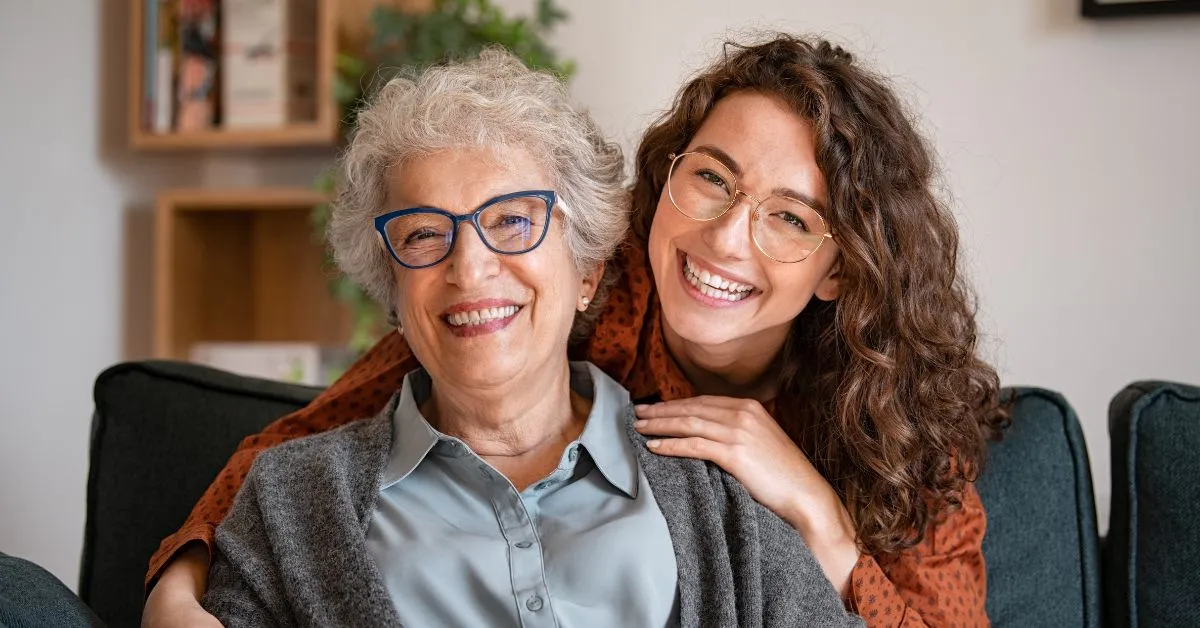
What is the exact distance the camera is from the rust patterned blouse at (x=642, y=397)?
1.54 meters

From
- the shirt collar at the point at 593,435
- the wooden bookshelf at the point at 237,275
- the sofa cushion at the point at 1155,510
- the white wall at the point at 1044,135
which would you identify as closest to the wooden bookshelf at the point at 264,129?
the wooden bookshelf at the point at 237,275

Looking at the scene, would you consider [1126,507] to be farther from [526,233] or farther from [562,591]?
[526,233]

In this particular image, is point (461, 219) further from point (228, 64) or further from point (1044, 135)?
point (228, 64)

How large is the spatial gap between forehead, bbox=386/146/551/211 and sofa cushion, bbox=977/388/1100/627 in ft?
2.85

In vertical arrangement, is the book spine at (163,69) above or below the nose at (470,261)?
above

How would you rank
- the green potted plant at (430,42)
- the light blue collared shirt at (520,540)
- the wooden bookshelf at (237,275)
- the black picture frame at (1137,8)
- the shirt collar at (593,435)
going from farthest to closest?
1. the wooden bookshelf at (237,275)
2. the green potted plant at (430,42)
3. the black picture frame at (1137,8)
4. the shirt collar at (593,435)
5. the light blue collared shirt at (520,540)

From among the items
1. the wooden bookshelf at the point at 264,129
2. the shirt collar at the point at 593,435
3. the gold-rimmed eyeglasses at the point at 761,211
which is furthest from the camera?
the wooden bookshelf at the point at 264,129

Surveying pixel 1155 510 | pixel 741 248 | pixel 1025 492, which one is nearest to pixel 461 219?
pixel 741 248

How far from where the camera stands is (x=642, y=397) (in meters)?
1.77

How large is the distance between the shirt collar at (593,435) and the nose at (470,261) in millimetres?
214

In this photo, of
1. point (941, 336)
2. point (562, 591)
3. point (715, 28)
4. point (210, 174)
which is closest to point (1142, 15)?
point (715, 28)

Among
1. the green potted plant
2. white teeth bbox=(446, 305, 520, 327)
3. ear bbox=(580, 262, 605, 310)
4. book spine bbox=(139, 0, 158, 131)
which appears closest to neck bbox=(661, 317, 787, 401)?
ear bbox=(580, 262, 605, 310)

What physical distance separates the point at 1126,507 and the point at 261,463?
1280 millimetres

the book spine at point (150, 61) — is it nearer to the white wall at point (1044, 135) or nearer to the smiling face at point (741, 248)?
the white wall at point (1044, 135)
